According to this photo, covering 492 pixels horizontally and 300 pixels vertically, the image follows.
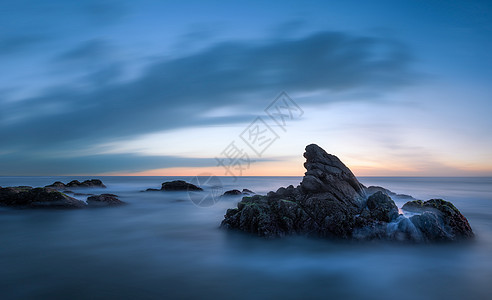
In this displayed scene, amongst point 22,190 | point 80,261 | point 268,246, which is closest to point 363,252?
point 268,246

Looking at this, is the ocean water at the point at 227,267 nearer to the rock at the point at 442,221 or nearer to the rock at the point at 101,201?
the rock at the point at 442,221

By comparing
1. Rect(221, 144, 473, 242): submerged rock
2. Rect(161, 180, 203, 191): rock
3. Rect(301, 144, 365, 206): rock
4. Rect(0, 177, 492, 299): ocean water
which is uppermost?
Rect(301, 144, 365, 206): rock

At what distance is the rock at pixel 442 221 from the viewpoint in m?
12.1

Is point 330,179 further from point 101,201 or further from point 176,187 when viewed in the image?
point 176,187

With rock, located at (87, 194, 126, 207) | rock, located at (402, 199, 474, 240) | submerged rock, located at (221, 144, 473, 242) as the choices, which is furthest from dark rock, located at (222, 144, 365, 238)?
rock, located at (87, 194, 126, 207)

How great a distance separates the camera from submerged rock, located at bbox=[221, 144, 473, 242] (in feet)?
40.1

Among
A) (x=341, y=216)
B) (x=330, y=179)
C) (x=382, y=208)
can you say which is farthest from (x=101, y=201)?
(x=382, y=208)

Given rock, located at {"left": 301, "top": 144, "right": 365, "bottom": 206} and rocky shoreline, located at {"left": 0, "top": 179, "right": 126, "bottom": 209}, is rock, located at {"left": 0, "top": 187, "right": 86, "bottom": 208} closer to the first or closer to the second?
rocky shoreline, located at {"left": 0, "top": 179, "right": 126, "bottom": 209}

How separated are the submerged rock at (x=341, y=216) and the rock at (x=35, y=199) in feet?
47.4

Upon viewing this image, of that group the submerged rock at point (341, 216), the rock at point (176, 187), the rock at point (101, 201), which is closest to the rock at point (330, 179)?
the submerged rock at point (341, 216)

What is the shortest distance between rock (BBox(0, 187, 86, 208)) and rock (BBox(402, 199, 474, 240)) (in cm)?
2299

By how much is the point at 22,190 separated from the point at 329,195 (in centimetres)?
2391

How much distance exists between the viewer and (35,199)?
2150cm

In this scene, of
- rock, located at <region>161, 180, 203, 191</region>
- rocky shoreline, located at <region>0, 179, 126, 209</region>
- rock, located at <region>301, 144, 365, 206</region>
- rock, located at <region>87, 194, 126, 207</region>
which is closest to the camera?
rock, located at <region>301, 144, 365, 206</region>
